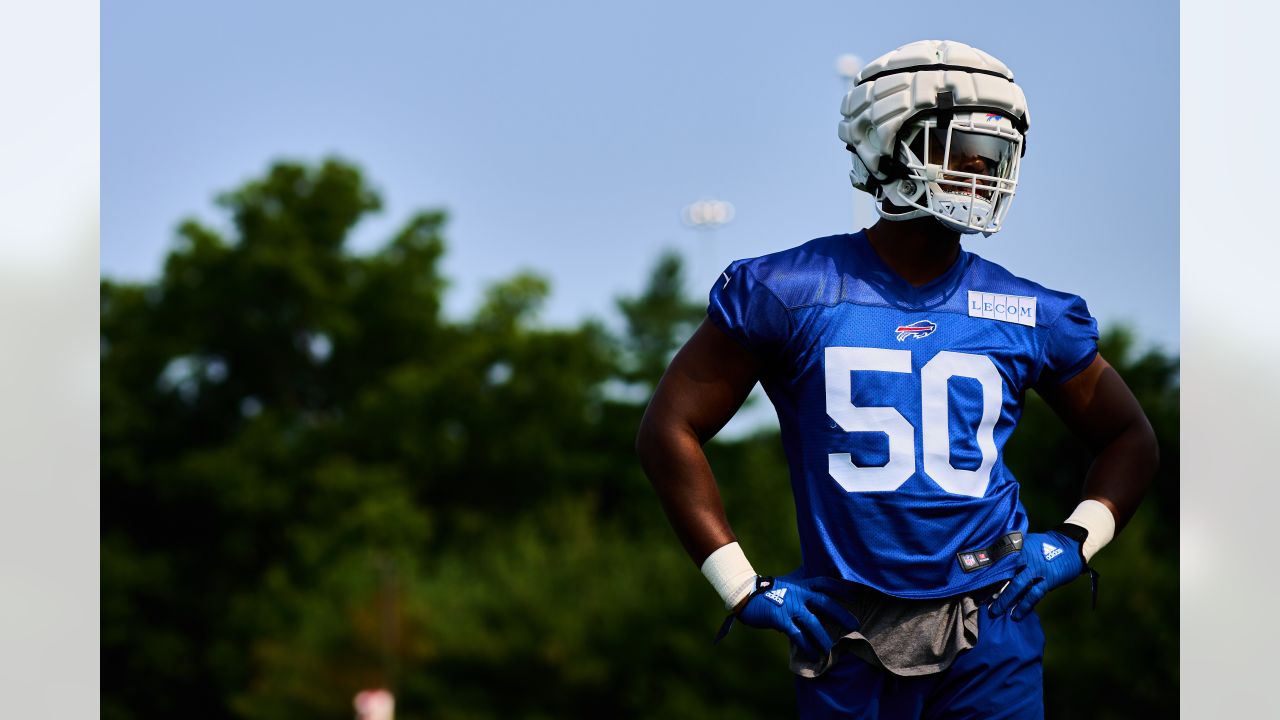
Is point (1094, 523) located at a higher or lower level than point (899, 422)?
lower

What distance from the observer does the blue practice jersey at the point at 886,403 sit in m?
2.64

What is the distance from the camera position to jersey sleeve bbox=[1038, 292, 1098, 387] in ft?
9.29

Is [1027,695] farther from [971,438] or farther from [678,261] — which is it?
[678,261]

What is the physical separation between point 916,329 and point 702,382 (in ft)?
1.39

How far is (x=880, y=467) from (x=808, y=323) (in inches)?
11.9

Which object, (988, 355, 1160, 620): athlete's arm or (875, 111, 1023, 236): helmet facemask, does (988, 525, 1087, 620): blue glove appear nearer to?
(988, 355, 1160, 620): athlete's arm

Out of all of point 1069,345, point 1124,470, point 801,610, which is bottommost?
point 801,610

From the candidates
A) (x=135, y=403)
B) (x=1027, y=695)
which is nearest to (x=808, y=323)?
(x=1027, y=695)

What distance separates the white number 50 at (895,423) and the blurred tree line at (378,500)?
13857 millimetres

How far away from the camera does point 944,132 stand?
8.88 feet

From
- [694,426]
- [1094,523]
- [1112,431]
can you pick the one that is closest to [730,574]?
[694,426]

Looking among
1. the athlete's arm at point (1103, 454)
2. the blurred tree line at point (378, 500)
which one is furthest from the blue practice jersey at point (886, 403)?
the blurred tree line at point (378, 500)

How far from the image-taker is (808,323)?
2686mm

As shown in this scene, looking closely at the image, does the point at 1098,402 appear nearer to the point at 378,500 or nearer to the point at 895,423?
the point at 895,423
